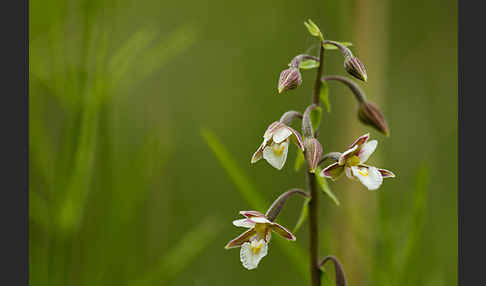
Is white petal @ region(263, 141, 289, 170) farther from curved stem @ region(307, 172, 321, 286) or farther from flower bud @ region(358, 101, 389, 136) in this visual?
flower bud @ region(358, 101, 389, 136)

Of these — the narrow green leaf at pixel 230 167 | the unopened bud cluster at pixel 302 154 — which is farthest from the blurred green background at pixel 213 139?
the unopened bud cluster at pixel 302 154

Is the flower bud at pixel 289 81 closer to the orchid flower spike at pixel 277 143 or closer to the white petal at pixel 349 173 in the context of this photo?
the orchid flower spike at pixel 277 143

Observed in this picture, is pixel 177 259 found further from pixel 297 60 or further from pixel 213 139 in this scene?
pixel 297 60

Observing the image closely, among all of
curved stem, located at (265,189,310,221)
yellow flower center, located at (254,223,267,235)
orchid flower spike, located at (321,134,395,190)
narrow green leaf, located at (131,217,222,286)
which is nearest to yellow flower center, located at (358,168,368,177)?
orchid flower spike, located at (321,134,395,190)

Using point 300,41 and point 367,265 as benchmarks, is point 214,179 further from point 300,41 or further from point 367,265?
point 367,265

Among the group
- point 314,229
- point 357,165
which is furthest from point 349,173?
point 314,229

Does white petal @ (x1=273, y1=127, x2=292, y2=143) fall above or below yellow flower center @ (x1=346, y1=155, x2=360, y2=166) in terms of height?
above
